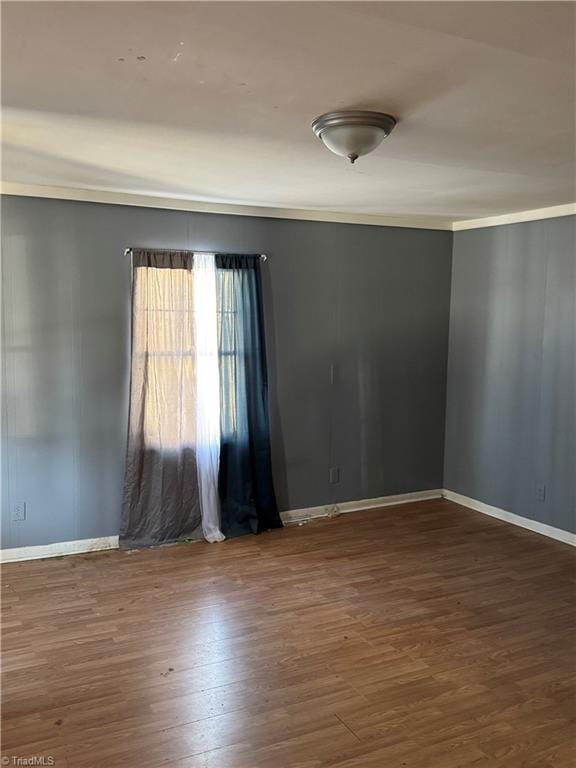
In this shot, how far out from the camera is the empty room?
207cm

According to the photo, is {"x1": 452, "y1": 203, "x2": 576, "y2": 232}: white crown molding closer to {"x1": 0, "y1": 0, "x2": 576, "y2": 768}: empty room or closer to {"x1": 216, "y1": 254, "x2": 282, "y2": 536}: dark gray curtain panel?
{"x1": 0, "y1": 0, "x2": 576, "y2": 768}: empty room

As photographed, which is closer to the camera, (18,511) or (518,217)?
(18,511)

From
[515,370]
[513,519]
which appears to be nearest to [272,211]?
[515,370]

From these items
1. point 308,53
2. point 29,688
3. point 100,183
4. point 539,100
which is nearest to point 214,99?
point 308,53

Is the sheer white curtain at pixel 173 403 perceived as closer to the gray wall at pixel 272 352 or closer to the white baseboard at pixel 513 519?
the gray wall at pixel 272 352

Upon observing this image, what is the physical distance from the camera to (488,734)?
253 centimetres

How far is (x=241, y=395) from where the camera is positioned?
15.5ft

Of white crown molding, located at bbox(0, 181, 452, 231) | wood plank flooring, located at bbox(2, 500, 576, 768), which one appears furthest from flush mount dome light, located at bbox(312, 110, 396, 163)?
wood plank flooring, located at bbox(2, 500, 576, 768)

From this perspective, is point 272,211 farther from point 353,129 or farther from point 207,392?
point 353,129

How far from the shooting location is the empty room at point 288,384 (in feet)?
6.79

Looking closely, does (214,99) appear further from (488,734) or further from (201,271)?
(488,734)

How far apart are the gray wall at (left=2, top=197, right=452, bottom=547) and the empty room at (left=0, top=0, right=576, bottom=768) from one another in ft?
0.07

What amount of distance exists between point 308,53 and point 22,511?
3.46 metres

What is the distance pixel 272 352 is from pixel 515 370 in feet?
6.34
